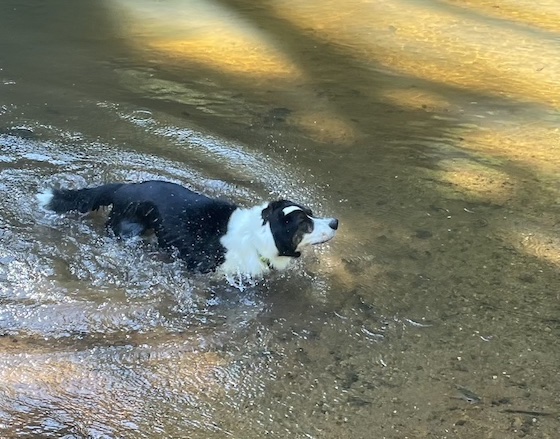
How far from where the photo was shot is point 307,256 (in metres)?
4.62

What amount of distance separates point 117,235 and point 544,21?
6960 millimetres

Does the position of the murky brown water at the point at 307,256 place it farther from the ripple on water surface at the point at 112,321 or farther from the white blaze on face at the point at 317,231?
the white blaze on face at the point at 317,231

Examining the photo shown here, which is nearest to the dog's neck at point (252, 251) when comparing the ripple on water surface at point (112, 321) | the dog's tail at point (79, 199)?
the ripple on water surface at point (112, 321)

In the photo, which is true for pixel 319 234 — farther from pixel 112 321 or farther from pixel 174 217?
pixel 112 321

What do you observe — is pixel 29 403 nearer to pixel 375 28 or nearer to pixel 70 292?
pixel 70 292

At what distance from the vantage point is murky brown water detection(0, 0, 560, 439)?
3408 millimetres

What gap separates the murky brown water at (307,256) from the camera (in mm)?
3408

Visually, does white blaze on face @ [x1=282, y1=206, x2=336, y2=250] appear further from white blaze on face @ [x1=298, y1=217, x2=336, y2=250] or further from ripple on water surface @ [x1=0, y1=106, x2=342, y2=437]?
ripple on water surface @ [x1=0, y1=106, x2=342, y2=437]

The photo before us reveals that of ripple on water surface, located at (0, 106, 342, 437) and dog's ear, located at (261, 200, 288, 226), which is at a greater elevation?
dog's ear, located at (261, 200, 288, 226)

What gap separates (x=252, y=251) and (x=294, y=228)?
346 millimetres

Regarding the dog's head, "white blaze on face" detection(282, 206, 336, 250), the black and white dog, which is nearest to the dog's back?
the black and white dog

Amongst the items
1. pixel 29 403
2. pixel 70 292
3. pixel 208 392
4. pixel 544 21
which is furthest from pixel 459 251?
pixel 544 21

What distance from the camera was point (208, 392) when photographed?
345cm

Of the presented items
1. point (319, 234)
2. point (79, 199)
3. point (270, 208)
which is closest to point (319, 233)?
point (319, 234)
